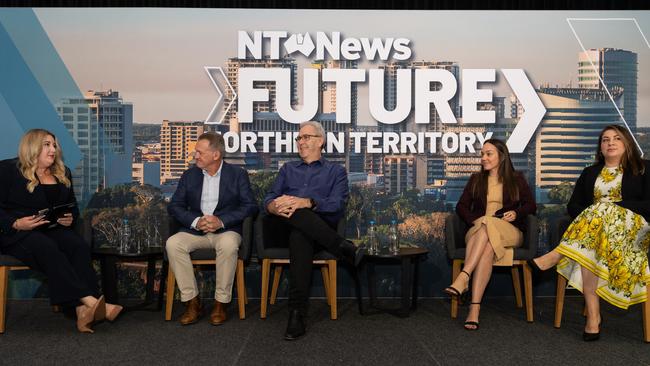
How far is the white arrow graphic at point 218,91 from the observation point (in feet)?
17.6

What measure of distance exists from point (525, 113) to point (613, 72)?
2.56ft

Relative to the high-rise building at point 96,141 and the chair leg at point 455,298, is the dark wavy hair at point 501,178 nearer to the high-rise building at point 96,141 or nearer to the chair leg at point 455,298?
the chair leg at point 455,298

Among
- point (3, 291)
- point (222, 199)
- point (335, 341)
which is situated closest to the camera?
point (335, 341)

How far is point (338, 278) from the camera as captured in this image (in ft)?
17.5

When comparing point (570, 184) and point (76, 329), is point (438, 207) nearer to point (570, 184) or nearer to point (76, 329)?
point (570, 184)

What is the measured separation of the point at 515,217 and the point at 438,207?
2.84 ft

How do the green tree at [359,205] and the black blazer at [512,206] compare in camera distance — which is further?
the green tree at [359,205]

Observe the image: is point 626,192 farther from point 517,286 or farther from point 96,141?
point 96,141

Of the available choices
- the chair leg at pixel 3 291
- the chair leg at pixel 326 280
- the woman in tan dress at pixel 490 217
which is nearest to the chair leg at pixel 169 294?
the chair leg at pixel 3 291

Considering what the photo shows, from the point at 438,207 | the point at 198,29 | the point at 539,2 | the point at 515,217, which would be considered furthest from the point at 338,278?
the point at 539,2

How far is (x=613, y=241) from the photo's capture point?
13.3 ft

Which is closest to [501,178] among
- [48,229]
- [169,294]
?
[169,294]

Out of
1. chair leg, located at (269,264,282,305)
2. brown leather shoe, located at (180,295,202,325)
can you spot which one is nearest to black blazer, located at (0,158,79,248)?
brown leather shoe, located at (180,295,202,325)

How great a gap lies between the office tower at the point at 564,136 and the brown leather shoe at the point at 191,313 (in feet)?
8.99
